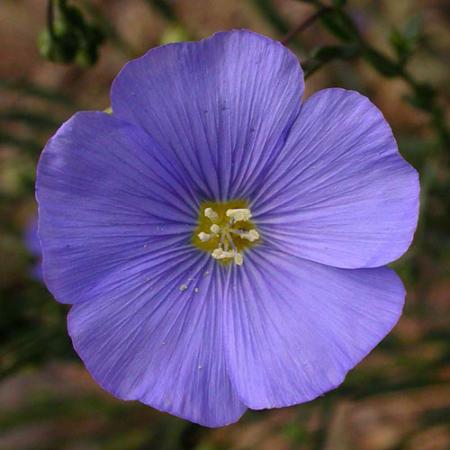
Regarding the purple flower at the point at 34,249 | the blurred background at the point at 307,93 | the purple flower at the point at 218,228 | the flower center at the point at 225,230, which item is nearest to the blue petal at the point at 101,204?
the purple flower at the point at 218,228

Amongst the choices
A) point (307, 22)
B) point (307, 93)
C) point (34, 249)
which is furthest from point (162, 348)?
point (307, 93)

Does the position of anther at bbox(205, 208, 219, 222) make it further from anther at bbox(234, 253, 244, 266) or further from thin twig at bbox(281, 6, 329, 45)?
thin twig at bbox(281, 6, 329, 45)

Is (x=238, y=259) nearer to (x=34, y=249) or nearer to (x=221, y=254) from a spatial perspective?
(x=221, y=254)

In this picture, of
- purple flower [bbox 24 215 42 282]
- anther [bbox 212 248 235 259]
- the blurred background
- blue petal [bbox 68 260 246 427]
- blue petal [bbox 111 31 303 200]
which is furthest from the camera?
purple flower [bbox 24 215 42 282]

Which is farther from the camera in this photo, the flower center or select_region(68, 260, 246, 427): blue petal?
the flower center

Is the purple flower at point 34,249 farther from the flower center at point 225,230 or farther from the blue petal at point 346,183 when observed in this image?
the blue petal at point 346,183

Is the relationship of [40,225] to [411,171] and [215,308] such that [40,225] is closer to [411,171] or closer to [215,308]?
[215,308]

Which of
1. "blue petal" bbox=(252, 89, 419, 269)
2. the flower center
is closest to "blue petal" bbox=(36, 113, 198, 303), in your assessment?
the flower center
